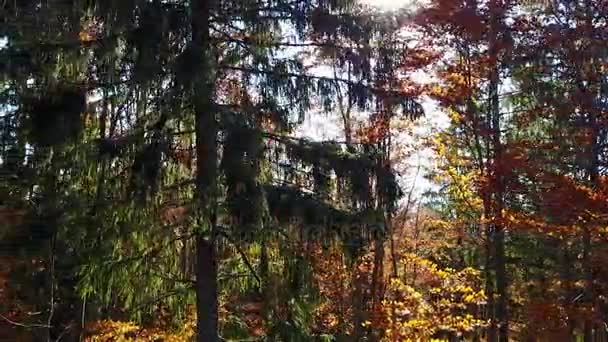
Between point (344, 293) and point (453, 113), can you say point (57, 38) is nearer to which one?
point (453, 113)

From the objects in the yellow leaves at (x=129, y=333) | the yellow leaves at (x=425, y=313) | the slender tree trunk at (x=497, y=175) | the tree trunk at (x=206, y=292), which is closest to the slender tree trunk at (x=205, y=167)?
the tree trunk at (x=206, y=292)

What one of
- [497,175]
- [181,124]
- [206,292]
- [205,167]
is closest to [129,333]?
[206,292]

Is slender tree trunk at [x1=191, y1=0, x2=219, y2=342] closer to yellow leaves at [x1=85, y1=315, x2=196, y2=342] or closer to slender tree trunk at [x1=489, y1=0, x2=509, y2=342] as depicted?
yellow leaves at [x1=85, y1=315, x2=196, y2=342]

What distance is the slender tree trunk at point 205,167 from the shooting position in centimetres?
662

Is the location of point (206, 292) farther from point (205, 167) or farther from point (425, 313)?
point (425, 313)

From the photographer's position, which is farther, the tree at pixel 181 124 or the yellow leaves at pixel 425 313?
the yellow leaves at pixel 425 313

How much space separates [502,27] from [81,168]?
776 cm

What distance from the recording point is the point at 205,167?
7109 millimetres

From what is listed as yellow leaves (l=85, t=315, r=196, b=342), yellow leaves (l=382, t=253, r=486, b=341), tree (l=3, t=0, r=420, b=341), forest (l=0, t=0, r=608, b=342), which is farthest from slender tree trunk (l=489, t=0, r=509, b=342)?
yellow leaves (l=85, t=315, r=196, b=342)

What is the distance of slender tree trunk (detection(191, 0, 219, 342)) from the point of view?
6.62 metres

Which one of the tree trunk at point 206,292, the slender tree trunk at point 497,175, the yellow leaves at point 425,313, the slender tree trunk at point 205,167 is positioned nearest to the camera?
the slender tree trunk at point 205,167

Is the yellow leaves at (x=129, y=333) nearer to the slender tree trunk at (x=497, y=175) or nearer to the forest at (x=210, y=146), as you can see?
the forest at (x=210, y=146)

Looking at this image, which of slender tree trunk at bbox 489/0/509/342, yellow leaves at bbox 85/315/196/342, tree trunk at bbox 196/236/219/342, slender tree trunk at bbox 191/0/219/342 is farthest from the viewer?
slender tree trunk at bbox 489/0/509/342

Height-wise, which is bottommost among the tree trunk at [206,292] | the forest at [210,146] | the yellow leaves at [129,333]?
the yellow leaves at [129,333]
